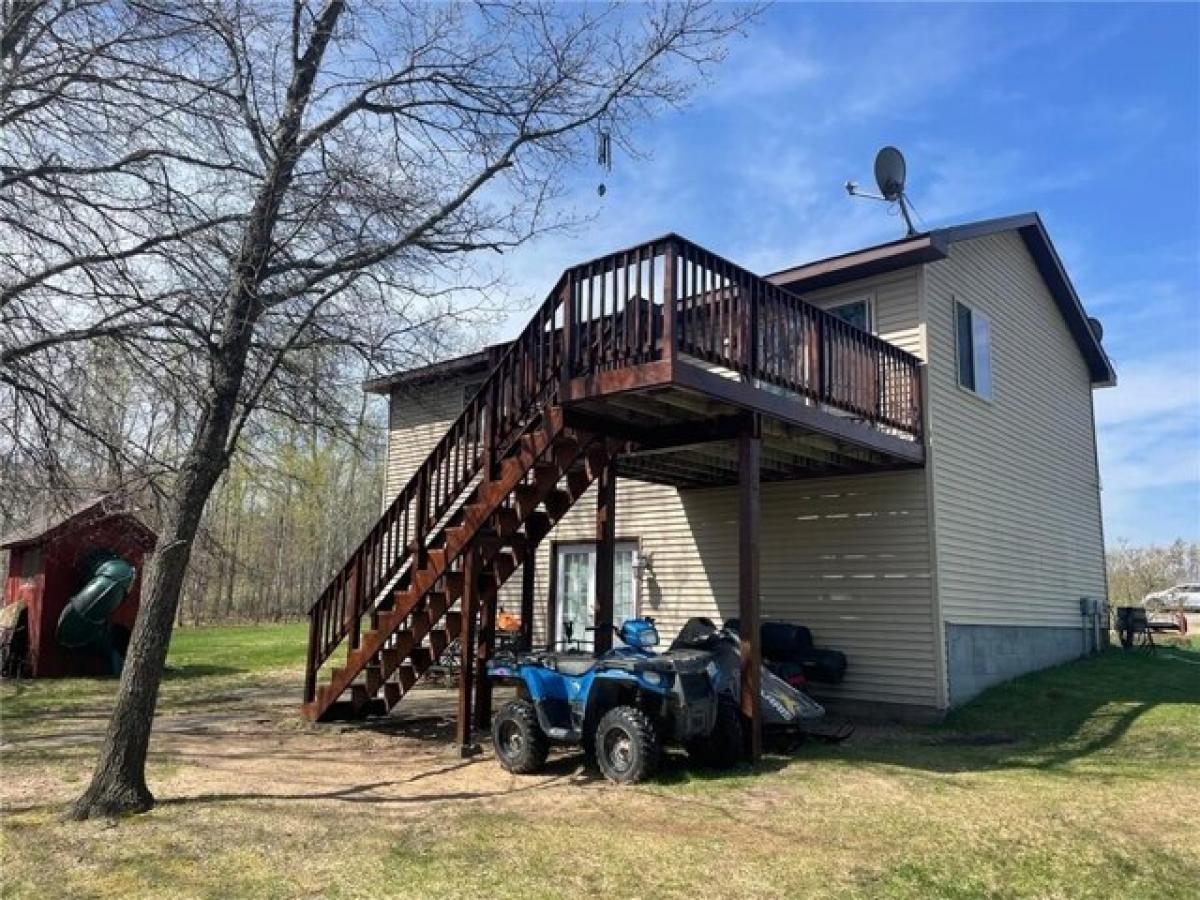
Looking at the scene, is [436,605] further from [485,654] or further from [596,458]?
[596,458]

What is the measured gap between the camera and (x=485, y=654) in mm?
8812

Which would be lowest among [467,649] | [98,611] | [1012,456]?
[467,649]

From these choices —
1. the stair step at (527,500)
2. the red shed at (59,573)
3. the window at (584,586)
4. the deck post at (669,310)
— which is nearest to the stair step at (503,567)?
the stair step at (527,500)

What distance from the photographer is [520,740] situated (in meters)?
7.14

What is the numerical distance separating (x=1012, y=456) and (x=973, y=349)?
6.05ft

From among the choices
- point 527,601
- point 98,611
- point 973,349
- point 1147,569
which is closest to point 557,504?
point 527,601

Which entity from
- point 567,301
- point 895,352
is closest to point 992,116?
point 895,352

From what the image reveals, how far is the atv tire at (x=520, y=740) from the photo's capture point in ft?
23.2

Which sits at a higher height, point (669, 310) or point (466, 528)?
point (669, 310)

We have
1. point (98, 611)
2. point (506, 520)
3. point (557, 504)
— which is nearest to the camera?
point (506, 520)

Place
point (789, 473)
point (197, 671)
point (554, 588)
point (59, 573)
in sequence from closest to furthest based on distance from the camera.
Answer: point (789, 473) → point (554, 588) → point (59, 573) → point (197, 671)

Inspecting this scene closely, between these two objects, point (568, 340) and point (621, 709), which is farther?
point (568, 340)

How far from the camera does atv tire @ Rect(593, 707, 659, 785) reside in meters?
6.51

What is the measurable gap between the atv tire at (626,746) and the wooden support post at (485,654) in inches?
86.6
